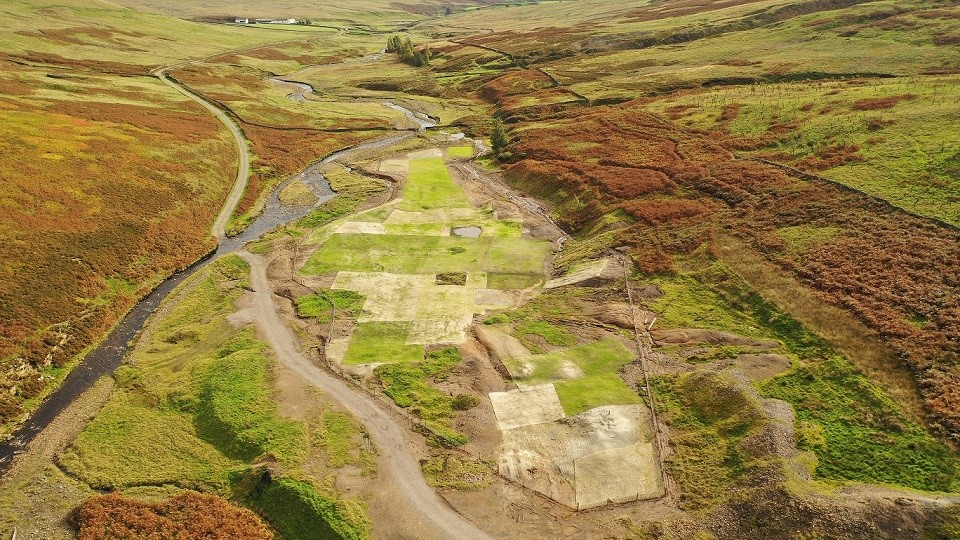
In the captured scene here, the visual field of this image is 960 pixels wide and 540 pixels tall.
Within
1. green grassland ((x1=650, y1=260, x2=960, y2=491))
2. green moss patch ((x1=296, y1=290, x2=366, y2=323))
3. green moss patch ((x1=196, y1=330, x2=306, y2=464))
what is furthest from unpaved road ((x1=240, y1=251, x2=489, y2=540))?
green grassland ((x1=650, y1=260, x2=960, y2=491))

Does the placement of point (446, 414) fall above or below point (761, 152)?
below

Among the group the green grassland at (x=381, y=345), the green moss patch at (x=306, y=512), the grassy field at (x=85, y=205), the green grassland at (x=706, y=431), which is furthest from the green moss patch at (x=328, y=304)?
the green grassland at (x=706, y=431)

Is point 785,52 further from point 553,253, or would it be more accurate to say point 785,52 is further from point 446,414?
point 446,414

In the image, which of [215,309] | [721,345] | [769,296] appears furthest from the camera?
[215,309]

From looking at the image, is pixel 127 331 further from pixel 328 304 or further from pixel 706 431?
pixel 706 431

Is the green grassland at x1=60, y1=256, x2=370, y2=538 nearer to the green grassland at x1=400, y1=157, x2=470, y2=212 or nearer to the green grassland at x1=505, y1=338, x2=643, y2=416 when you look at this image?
the green grassland at x1=505, y1=338, x2=643, y2=416

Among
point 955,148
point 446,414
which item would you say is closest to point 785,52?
point 955,148

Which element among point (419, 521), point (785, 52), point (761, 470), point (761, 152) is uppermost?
point (785, 52)

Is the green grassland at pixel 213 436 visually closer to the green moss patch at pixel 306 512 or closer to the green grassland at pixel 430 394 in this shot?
the green moss patch at pixel 306 512
